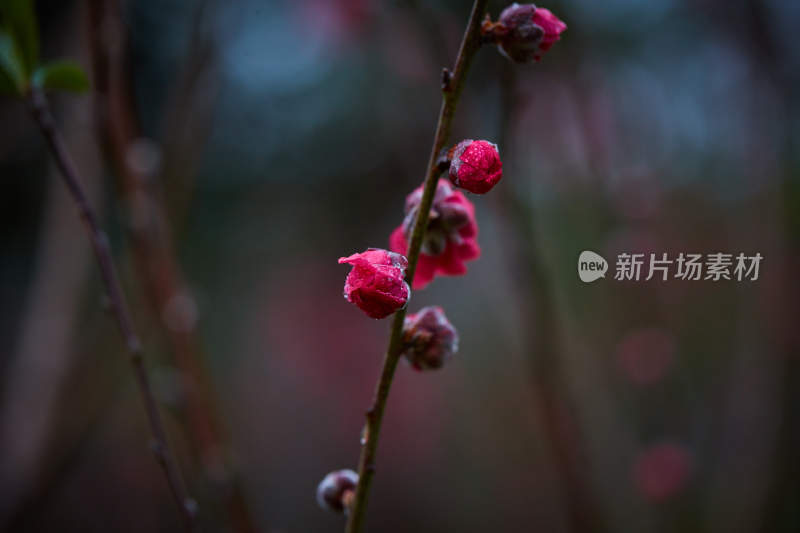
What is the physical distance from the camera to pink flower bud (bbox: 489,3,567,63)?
457mm

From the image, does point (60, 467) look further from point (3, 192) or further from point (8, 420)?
point (3, 192)

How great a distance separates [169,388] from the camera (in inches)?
46.1

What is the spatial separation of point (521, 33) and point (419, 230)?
0.19m

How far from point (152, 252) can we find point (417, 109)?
1.05m

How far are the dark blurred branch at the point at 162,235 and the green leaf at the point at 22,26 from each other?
0.23 meters

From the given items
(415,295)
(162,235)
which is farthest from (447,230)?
(415,295)

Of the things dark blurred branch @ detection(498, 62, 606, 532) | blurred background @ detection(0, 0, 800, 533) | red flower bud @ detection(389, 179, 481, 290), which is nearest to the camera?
red flower bud @ detection(389, 179, 481, 290)

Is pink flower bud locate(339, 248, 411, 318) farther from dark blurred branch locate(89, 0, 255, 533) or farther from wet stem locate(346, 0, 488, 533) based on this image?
dark blurred branch locate(89, 0, 255, 533)

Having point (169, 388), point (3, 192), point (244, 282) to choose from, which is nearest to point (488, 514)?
point (244, 282)

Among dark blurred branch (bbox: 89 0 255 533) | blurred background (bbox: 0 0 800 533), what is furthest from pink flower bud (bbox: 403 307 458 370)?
dark blurred branch (bbox: 89 0 255 533)

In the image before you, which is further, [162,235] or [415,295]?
[415,295]

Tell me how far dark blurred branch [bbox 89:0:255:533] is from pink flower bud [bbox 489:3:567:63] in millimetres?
676

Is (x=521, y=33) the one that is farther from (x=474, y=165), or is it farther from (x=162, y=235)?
(x=162, y=235)

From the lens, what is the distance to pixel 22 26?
2.02 ft
